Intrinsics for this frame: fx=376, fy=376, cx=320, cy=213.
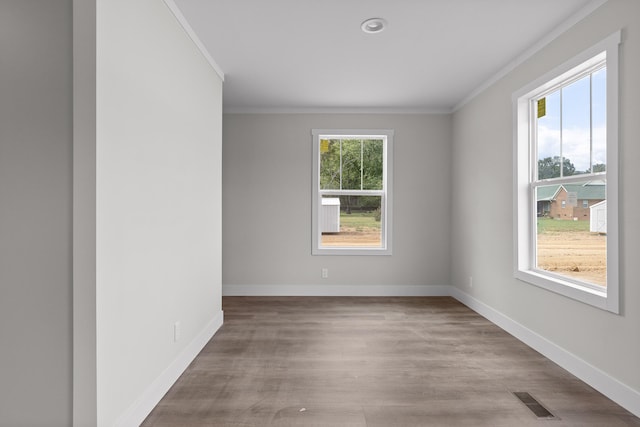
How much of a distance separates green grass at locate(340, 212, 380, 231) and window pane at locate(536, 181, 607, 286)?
2.28 meters

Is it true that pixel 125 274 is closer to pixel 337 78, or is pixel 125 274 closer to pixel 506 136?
pixel 337 78

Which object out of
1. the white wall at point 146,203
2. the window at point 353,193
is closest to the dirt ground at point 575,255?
the window at point 353,193

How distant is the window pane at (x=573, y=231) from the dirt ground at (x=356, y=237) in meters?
2.29

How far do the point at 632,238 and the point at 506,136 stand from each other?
1749mm

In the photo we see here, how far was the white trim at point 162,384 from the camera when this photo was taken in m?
2.01

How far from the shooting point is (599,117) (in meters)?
2.63

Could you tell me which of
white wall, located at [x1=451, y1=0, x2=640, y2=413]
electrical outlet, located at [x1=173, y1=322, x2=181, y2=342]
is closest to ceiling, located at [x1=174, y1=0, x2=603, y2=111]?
white wall, located at [x1=451, y1=0, x2=640, y2=413]

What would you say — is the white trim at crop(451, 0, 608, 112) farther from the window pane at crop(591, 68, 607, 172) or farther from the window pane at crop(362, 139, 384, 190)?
the window pane at crop(362, 139, 384, 190)

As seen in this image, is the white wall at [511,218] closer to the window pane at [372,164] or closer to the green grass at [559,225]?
the green grass at [559,225]

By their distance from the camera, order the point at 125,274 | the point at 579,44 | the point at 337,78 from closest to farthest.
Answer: the point at 125,274 < the point at 579,44 < the point at 337,78

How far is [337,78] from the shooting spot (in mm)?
4008

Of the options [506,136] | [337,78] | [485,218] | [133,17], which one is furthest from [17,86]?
[485,218]

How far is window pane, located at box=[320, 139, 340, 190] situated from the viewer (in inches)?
210

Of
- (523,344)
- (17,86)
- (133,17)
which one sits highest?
(133,17)
